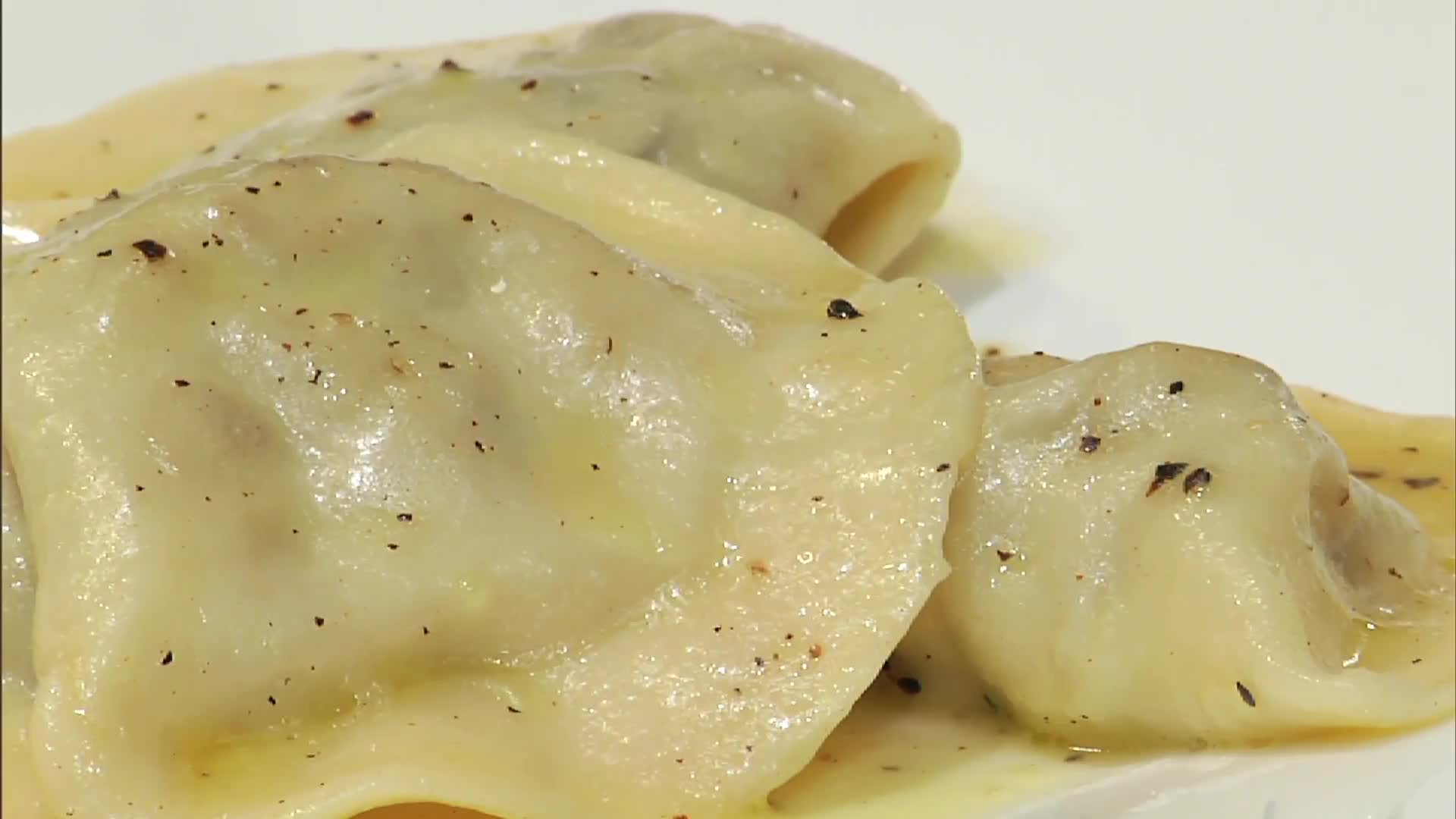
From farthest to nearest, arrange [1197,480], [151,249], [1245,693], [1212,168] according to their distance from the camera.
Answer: [1212,168] < [151,249] < [1197,480] < [1245,693]

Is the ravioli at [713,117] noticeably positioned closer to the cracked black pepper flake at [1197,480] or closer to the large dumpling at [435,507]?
the large dumpling at [435,507]

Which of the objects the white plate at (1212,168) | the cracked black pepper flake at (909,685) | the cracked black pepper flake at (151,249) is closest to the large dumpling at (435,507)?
the cracked black pepper flake at (151,249)

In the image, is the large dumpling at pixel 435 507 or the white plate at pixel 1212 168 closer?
the large dumpling at pixel 435 507

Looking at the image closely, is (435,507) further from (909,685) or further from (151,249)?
(909,685)

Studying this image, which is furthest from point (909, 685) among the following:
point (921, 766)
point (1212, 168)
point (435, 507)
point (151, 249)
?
point (1212, 168)

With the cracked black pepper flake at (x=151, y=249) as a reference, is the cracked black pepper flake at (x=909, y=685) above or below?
below

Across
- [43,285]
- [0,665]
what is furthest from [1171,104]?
[0,665]
